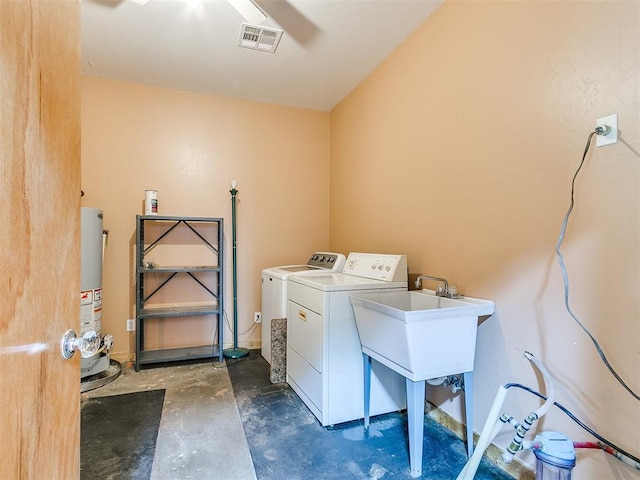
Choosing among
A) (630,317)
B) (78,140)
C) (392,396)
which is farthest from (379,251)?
(78,140)

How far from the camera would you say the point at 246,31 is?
7.59 ft

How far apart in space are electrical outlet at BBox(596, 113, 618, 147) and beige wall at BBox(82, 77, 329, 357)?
2.67 metres

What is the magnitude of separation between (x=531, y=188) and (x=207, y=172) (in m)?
2.74

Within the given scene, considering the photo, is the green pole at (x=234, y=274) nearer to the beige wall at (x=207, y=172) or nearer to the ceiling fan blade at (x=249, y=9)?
the beige wall at (x=207, y=172)

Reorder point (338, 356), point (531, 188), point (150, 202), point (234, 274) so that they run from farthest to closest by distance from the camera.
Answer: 1. point (234, 274)
2. point (150, 202)
3. point (338, 356)
4. point (531, 188)

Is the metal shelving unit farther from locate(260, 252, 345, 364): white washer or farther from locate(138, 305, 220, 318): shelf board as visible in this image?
locate(260, 252, 345, 364): white washer

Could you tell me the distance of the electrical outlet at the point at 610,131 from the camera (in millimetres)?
1212

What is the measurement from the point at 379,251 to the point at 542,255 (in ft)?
4.47

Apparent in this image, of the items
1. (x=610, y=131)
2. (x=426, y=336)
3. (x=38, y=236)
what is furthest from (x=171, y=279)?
(x=610, y=131)

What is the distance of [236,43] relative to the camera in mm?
2465

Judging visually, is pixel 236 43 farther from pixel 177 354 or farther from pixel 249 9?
pixel 177 354

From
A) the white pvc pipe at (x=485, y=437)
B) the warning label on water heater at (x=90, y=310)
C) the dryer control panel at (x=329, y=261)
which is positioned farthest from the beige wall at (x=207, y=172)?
the white pvc pipe at (x=485, y=437)

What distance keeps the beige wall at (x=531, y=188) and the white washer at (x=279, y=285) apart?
683mm

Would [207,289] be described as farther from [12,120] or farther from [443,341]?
[12,120]
